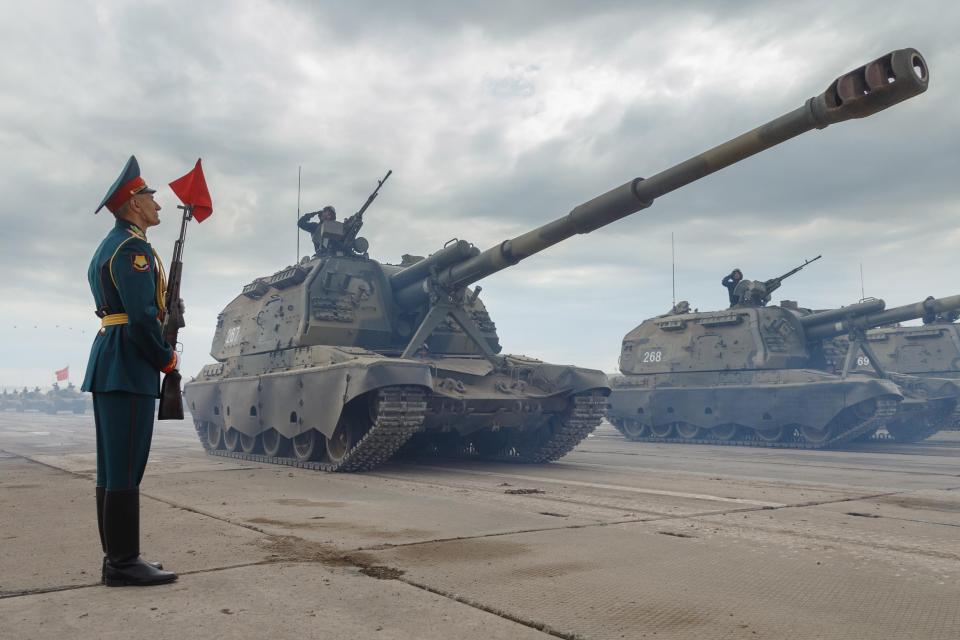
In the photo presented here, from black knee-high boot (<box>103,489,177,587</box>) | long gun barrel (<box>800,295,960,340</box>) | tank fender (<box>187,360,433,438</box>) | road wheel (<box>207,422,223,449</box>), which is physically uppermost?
long gun barrel (<box>800,295,960,340</box>)

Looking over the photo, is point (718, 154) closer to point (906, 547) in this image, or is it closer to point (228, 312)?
point (906, 547)

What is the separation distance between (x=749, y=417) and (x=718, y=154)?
11.9 meters

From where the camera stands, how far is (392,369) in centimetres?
1069

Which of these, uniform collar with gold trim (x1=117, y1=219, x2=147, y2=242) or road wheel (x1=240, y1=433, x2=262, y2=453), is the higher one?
uniform collar with gold trim (x1=117, y1=219, x2=147, y2=242)

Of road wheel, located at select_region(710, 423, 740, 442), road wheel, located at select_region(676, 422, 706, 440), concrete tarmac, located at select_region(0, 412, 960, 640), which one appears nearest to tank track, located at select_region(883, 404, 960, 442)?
road wheel, located at select_region(710, 423, 740, 442)

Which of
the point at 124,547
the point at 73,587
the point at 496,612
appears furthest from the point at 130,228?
the point at 496,612

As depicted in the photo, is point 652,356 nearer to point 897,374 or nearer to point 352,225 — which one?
point 897,374

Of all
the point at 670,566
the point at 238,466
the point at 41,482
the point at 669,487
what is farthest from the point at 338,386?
the point at 670,566

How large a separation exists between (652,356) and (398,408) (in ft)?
40.9

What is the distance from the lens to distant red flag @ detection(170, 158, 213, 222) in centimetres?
541

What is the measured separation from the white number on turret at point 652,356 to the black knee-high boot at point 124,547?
1856 centimetres

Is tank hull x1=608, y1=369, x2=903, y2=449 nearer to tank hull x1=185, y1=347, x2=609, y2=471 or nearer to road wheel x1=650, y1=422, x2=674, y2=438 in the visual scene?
road wheel x1=650, y1=422, x2=674, y2=438

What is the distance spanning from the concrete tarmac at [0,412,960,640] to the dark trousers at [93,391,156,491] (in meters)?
0.52

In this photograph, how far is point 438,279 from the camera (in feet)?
41.9
